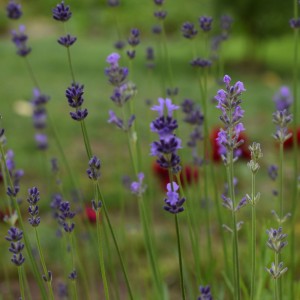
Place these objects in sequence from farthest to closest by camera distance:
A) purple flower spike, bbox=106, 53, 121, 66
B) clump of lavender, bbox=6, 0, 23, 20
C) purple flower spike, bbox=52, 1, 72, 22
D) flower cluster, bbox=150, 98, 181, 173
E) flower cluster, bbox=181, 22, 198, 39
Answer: clump of lavender, bbox=6, 0, 23, 20 → flower cluster, bbox=181, 22, 198, 39 → purple flower spike, bbox=52, 1, 72, 22 → purple flower spike, bbox=106, 53, 121, 66 → flower cluster, bbox=150, 98, 181, 173

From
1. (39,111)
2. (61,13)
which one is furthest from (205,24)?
(39,111)

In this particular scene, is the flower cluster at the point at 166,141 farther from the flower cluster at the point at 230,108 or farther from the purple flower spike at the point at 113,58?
the purple flower spike at the point at 113,58

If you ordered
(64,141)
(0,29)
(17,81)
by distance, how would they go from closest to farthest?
(64,141), (17,81), (0,29)

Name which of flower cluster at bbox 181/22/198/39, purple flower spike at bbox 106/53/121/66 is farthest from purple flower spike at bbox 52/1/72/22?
flower cluster at bbox 181/22/198/39

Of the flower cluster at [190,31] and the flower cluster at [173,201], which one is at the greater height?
the flower cluster at [190,31]

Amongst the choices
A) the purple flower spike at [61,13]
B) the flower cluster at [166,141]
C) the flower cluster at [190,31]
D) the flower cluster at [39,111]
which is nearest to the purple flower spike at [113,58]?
the purple flower spike at [61,13]

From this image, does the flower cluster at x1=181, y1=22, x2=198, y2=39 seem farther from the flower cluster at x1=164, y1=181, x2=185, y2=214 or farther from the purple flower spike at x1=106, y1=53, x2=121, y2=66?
the flower cluster at x1=164, y1=181, x2=185, y2=214

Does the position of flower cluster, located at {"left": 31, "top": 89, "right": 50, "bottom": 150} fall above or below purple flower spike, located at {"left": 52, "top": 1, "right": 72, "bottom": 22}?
below

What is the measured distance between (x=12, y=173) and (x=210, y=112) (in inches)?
165

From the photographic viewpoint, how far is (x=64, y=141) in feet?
15.8

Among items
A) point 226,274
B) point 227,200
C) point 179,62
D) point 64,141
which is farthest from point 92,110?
point 227,200

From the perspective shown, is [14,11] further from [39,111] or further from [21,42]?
[39,111]

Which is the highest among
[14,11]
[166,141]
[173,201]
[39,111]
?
[14,11]

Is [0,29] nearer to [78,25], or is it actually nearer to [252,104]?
[78,25]
